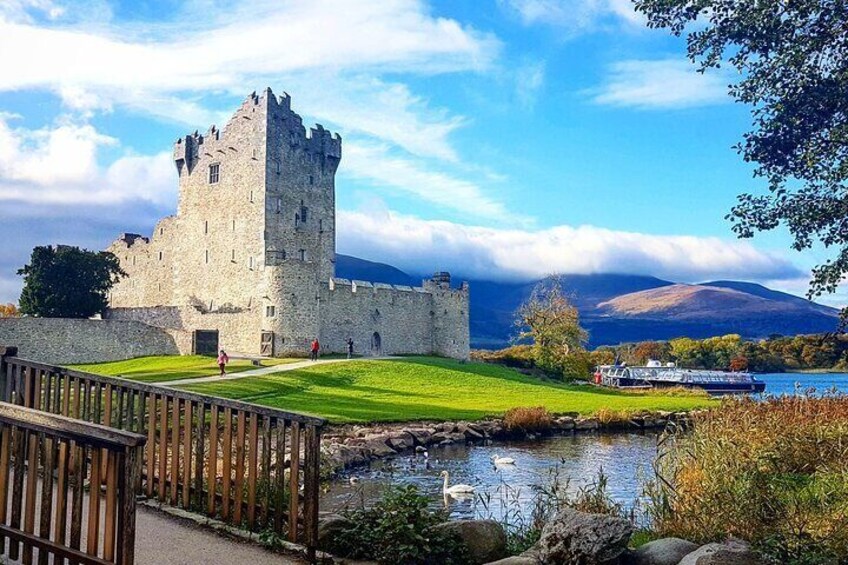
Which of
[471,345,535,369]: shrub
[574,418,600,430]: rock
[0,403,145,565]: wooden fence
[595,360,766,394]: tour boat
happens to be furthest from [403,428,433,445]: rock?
[595,360,766,394]: tour boat

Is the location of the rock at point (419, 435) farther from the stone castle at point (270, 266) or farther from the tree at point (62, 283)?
the tree at point (62, 283)

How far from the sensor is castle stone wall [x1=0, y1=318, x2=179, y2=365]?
48.8 metres

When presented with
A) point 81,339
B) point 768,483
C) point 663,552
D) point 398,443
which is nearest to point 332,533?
point 663,552

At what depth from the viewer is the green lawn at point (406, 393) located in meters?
29.1

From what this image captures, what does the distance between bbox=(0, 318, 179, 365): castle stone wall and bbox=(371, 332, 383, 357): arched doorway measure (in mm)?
13122

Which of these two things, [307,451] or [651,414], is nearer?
[307,451]

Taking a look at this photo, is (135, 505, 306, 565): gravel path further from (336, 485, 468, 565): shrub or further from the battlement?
the battlement

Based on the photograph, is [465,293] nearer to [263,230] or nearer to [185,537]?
[263,230]

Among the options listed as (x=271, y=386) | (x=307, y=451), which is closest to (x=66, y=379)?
(x=307, y=451)

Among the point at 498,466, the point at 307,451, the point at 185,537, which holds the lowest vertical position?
the point at 498,466

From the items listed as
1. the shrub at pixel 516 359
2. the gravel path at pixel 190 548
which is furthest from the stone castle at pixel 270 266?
the gravel path at pixel 190 548

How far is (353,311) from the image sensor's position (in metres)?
53.7

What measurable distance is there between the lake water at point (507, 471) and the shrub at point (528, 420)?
3.42 feet

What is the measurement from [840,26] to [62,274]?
55.5 m
